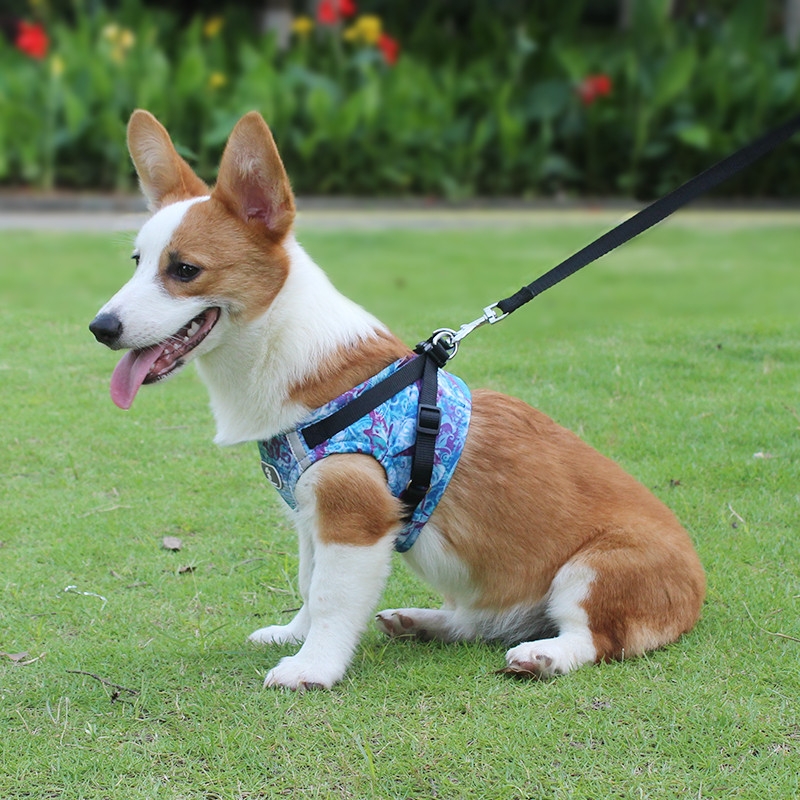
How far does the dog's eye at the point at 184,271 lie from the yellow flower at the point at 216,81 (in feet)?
29.3

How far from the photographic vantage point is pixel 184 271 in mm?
2980

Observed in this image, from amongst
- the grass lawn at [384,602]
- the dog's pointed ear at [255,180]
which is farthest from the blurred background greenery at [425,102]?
the dog's pointed ear at [255,180]

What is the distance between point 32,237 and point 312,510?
750 cm

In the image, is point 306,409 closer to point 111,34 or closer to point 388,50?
point 111,34

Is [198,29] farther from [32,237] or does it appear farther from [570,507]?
[570,507]

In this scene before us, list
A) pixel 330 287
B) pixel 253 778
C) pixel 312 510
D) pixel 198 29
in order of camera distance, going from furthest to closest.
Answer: pixel 198 29 < pixel 330 287 < pixel 312 510 < pixel 253 778

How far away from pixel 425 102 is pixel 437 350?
31.3 feet

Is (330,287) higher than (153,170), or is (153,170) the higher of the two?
(153,170)

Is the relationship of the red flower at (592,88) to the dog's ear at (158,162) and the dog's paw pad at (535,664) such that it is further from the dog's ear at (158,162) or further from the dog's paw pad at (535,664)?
the dog's paw pad at (535,664)

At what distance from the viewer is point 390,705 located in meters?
2.93

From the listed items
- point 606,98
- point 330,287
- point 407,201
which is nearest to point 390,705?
point 330,287

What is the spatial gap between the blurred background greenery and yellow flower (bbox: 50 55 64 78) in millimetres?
57

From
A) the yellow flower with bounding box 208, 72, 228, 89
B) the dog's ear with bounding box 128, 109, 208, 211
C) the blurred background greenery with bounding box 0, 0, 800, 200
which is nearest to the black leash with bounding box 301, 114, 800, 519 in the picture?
the dog's ear with bounding box 128, 109, 208, 211

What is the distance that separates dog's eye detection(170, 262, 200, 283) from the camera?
2.97 metres
